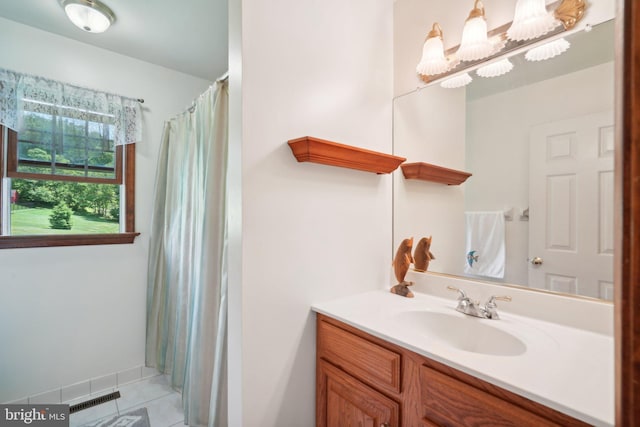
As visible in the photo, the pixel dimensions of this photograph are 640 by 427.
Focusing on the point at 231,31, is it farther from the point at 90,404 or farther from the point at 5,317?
the point at 90,404

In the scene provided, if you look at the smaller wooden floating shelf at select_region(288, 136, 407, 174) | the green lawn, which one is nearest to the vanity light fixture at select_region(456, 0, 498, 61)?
the smaller wooden floating shelf at select_region(288, 136, 407, 174)

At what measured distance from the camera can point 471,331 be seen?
3.48 feet

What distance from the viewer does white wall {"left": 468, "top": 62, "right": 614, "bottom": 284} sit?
1001 millimetres

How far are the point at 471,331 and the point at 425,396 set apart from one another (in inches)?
14.3

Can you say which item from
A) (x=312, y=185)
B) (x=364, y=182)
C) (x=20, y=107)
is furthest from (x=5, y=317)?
(x=364, y=182)

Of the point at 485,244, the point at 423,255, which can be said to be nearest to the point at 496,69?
the point at 485,244

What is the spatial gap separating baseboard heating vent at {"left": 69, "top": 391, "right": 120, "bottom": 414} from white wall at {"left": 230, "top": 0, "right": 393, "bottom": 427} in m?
1.50

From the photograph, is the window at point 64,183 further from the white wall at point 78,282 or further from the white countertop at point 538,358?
the white countertop at point 538,358

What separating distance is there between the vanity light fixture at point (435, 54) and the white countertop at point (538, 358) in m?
1.12

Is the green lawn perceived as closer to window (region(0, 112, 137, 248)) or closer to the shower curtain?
window (region(0, 112, 137, 248))

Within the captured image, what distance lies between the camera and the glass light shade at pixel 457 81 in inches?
51.0

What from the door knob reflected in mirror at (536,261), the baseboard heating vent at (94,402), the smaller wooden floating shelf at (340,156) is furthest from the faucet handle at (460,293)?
the baseboard heating vent at (94,402)

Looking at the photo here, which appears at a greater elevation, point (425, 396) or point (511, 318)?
point (511, 318)

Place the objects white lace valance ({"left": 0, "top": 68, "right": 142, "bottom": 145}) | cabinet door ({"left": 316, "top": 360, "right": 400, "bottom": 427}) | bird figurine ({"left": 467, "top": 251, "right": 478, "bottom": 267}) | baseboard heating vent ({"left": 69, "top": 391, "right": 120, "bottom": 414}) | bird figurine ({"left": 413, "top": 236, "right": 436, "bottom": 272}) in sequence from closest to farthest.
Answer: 1. cabinet door ({"left": 316, "top": 360, "right": 400, "bottom": 427})
2. bird figurine ({"left": 467, "top": 251, "right": 478, "bottom": 267})
3. bird figurine ({"left": 413, "top": 236, "right": 436, "bottom": 272})
4. white lace valance ({"left": 0, "top": 68, "right": 142, "bottom": 145})
5. baseboard heating vent ({"left": 69, "top": 391, "right": 120, "bottom": 414})
